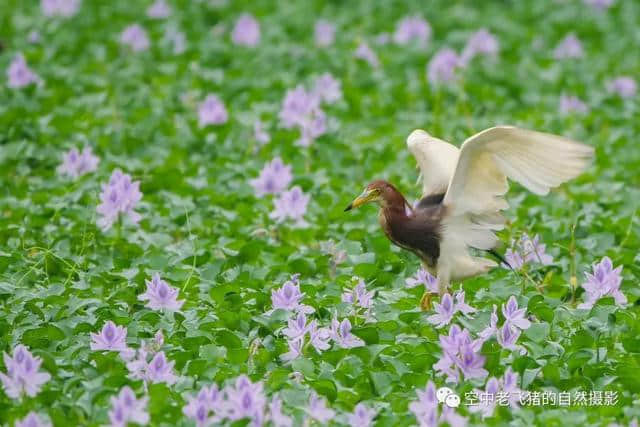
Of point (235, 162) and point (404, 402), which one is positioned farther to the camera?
point (235, 162)

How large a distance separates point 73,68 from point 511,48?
320cm

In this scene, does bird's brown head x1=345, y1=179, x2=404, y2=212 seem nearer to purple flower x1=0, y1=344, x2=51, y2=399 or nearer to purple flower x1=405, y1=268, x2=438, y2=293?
purple flower x1=405, y1=268, x2=438, y2=293

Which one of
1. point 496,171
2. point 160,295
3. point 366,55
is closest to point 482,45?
point 366,55

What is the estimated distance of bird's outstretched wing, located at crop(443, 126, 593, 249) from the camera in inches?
185

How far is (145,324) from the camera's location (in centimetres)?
498

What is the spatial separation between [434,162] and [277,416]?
1803 millimetres

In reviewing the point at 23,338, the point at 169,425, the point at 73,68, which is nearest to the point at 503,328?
the point at 169,425

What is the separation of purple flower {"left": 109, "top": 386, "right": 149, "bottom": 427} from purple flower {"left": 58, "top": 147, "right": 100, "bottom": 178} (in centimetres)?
280

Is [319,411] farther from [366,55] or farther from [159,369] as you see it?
[366,55]

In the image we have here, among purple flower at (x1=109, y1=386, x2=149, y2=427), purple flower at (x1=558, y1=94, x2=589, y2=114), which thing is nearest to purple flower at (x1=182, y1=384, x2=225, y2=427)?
purple flower at (x1=109, y1=386, x2=149, y2=427)

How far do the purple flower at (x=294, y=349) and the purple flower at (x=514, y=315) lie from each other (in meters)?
0.74

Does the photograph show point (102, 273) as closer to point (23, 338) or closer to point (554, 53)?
point (23, 338)

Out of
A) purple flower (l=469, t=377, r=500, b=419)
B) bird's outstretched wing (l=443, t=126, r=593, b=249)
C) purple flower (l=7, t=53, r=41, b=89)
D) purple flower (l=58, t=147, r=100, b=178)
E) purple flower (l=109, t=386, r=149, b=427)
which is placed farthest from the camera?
purple flower (l=7, t=53, r=41, b=89)

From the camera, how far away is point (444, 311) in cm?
473
